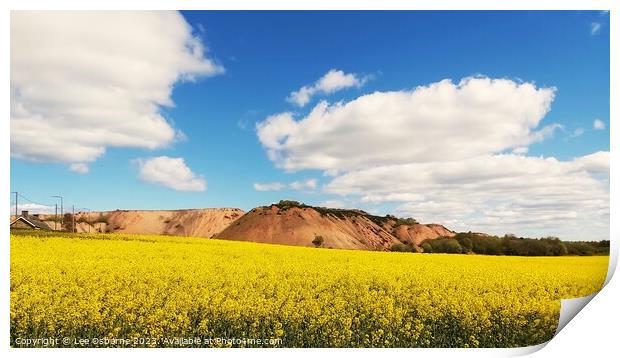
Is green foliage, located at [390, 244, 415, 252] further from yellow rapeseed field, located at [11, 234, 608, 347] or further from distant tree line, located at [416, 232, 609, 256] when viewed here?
yellow rapeseed field, located at [11, 234, 608, 347]

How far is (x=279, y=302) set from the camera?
28.6 feet

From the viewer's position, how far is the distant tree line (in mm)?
15242

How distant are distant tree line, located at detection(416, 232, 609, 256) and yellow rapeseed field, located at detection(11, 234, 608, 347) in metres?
4.27

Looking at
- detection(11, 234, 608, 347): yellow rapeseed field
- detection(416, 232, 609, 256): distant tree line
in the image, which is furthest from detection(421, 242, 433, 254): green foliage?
detection(11, 234, 608, 347): yellow rapeseed field

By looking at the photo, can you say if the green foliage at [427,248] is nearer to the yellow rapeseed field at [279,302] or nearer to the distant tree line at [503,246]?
the distant tree line at [503,246]

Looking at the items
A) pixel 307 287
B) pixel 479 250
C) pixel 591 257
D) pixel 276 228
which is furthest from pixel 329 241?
pixel 307 287

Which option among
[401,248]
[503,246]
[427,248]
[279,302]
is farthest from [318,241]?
[279,302]

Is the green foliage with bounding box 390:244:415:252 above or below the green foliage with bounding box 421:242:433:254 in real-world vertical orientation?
below

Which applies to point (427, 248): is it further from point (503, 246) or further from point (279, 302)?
point (279, 302)

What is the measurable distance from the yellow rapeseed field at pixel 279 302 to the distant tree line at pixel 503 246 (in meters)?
4.27

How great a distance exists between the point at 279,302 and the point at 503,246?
1041 cm

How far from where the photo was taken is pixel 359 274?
1037 cm
